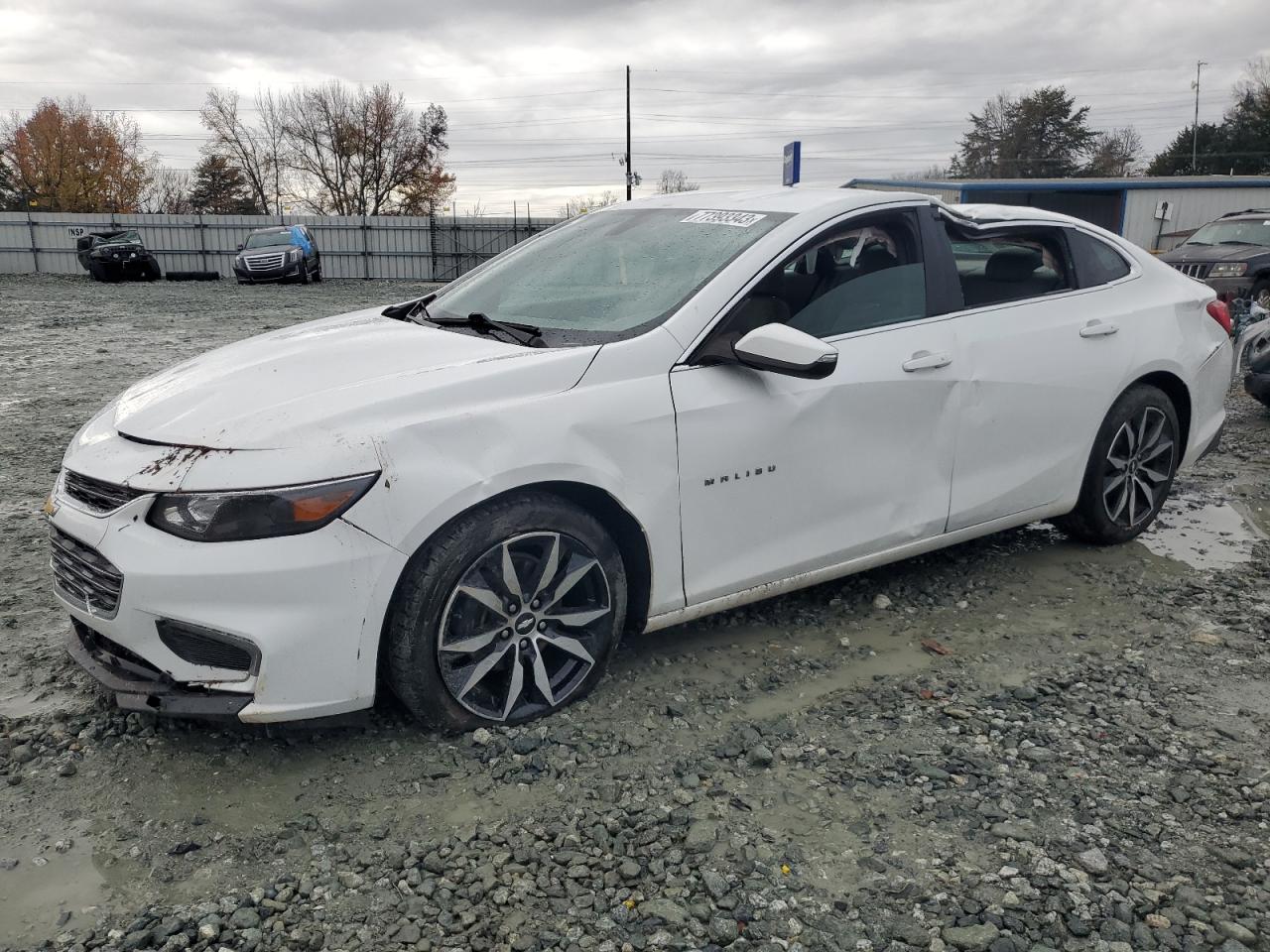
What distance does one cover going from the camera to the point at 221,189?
6344 cm

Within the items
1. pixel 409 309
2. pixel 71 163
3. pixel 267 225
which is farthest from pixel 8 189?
pixel 409 309

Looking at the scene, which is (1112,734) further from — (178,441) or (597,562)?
(178,441)

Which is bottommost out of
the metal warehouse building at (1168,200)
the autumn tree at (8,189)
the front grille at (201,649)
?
the front grille at (201,649)

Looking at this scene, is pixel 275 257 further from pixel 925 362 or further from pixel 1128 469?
pixel 925 362

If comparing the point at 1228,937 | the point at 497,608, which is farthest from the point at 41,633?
the point at 1228,937

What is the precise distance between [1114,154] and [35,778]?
8090cm

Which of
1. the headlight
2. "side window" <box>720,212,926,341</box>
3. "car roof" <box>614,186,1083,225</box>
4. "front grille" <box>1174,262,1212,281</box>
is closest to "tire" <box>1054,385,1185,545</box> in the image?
"car roof" <box>614,186,1083,225</box>

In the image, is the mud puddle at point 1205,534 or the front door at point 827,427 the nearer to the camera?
the front door at point 827,427

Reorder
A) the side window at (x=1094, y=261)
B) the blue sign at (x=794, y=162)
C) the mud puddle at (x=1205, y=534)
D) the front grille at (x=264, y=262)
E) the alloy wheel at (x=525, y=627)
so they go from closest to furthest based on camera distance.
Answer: the alloy wheel at (x=525, y=627)
the side window at (x=1094, y=261)
the mud puddle at (x=1205, y=534)
the blue sign at (x=794, y=162)
the front grille at (x=264, y=262)

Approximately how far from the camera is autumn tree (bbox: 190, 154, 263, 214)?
61.9 meters

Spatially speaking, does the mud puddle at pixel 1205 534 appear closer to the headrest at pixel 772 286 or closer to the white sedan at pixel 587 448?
the white sedan at pixel 587 448

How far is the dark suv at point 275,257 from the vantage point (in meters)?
27.9

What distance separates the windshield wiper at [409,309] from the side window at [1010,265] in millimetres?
2134

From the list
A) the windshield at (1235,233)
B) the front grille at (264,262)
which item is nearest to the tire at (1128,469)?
the windshield at (1235,233)
